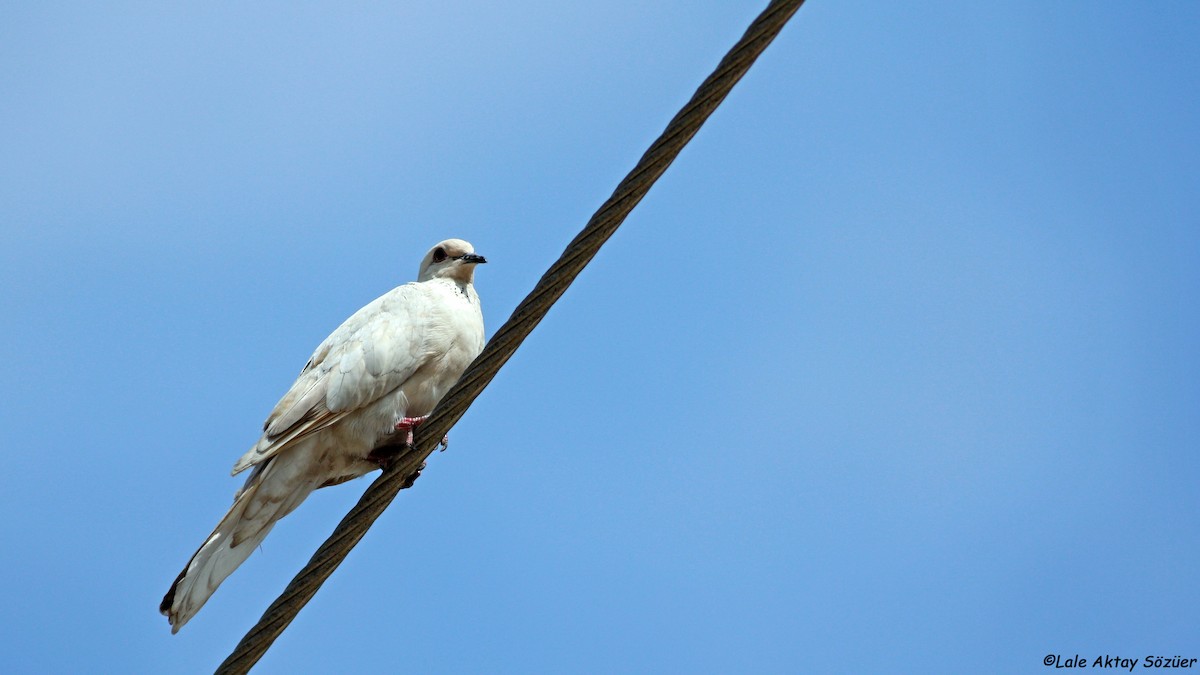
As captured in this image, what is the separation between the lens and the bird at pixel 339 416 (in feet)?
17.9

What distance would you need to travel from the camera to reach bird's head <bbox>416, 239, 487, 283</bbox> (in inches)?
270

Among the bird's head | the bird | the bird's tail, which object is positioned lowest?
the bird's tail

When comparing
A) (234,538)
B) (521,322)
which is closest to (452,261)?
(234,538)

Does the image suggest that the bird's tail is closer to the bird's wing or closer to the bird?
the bird

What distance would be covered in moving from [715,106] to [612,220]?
0.43m

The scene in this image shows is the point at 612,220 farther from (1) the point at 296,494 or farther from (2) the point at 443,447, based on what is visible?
(1) the point at 296,494

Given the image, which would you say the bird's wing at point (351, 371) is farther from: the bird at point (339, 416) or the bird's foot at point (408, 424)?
the bird's foot at point (408, 424)

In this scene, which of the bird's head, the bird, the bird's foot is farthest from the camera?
the bird's head

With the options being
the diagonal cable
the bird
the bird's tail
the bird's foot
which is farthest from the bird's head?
the diagonal cable

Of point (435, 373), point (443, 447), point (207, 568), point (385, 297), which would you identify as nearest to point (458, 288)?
point (385, 297)

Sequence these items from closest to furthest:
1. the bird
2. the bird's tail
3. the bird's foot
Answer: the bird's tail < the bird < the bird's foot

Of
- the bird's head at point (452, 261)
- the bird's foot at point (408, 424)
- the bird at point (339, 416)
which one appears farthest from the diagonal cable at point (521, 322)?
the bird's head at point (452, 261)

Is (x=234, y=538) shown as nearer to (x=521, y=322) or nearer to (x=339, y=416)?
(x=339, y=416)

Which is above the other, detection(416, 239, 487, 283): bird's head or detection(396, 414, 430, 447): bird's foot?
detection(416, 239, 487, 283): bird's head
